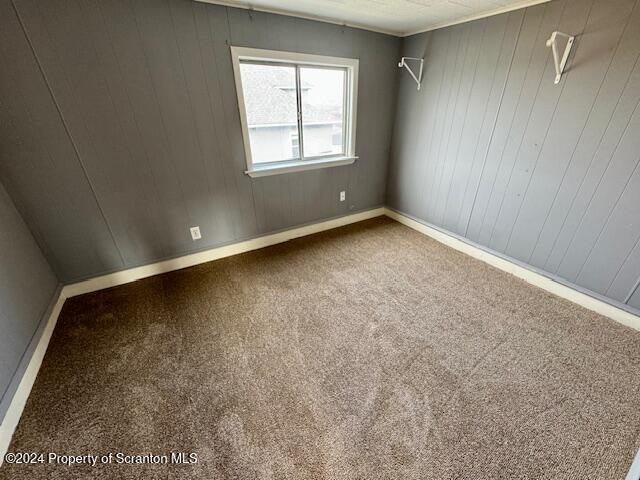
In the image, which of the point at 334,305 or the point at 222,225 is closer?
the point at 334,305

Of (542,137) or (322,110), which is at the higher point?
(322,110)

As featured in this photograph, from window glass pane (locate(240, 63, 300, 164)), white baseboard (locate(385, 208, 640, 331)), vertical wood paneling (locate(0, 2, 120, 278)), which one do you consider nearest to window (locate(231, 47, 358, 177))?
window glass pane (locate(240, 63, 300, 164))

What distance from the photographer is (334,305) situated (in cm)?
196

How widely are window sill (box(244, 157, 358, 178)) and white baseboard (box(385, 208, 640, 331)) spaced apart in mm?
1157

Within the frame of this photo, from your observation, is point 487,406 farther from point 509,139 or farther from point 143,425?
point 509,139

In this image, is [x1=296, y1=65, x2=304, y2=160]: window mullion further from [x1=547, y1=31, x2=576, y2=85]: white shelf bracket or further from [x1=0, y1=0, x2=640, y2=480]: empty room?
[x1=547, y1=31, x2=576, y2=85]: white shelf bracket

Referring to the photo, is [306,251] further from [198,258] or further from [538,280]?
[538,280]

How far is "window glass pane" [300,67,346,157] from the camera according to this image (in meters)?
2.46

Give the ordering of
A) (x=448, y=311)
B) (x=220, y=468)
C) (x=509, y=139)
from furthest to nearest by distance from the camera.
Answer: (x=509, y=139) → (x=448, y=311) → (x=220, y=468)

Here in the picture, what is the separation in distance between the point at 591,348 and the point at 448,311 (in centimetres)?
80

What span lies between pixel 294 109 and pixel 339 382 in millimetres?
2293

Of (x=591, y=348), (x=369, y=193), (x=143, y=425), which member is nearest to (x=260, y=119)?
(x=369, y=193)

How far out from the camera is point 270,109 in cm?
234

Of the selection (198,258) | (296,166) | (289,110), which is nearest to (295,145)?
(296,166)
